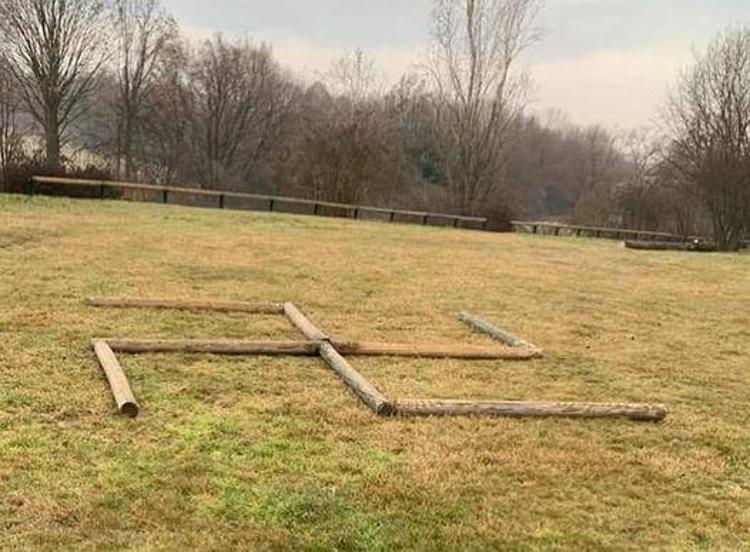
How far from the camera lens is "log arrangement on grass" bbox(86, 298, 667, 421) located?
3564mm

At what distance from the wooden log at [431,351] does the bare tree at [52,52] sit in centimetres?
1925

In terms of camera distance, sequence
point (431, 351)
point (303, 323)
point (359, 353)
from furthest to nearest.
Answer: point (303, 323) → point (431, 351) → point (359, 353)

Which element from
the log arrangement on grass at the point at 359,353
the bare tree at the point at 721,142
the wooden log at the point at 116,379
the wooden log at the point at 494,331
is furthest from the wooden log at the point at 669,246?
the wooden log at the point at 116,379

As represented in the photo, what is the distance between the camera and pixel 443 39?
23.5 meters

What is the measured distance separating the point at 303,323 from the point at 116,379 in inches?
74.3

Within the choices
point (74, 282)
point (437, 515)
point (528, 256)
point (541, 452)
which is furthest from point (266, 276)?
point (528, 256)

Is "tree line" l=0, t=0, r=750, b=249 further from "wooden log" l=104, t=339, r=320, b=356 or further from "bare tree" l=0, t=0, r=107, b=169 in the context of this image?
"wooden log" l=104, t=339, r=320, b=356

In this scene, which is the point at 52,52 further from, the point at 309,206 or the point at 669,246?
the point at 669,246

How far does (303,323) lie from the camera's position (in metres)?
5.28

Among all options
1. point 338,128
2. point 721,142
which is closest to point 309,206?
point 338,128

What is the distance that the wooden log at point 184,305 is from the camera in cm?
552

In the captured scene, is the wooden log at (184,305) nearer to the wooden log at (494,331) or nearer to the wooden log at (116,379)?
the wooden log at (116,379)

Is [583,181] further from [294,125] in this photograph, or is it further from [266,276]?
[266,276]

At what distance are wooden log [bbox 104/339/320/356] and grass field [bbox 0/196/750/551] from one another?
113 mm
